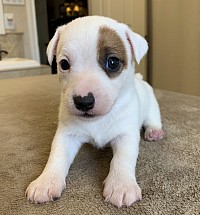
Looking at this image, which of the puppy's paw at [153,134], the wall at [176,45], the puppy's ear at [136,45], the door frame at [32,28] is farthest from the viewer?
the door frame at [32,28]

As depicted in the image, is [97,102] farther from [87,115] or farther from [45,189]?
[45,189]

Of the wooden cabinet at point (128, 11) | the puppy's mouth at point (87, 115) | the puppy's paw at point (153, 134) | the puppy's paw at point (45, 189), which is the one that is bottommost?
the puppy's paw at point (153, 134)

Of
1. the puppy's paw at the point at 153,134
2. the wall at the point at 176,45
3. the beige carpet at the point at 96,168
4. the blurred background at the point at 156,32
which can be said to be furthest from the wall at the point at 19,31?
the puppy's paw at the point at 153,134

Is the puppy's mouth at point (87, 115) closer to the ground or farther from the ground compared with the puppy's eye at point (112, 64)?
closer to the ground

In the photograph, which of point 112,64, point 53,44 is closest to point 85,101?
point 112,64

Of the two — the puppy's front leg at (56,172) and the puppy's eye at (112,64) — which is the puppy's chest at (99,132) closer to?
the puppy's front leg at (56,172)

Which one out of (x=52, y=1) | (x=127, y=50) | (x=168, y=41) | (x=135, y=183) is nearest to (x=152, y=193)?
(x=135, y=183)

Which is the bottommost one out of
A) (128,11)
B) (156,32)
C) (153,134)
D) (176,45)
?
(153,134)
